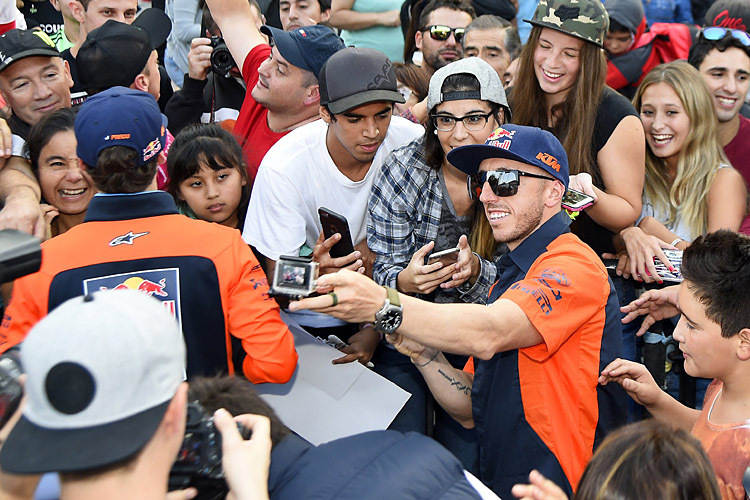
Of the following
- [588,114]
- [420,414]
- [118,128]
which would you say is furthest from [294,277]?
[588,114]

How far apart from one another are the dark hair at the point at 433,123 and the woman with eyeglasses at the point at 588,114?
0.47 metres

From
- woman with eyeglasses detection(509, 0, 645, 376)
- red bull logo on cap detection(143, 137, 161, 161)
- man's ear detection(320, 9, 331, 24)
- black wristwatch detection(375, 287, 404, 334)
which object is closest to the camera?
black wristwatch detection(375, 287, 404, 334)

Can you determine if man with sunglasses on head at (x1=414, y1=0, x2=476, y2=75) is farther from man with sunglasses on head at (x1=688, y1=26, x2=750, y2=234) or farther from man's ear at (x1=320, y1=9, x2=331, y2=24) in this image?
man with sunglasses on head at (x1=688, y1=26, x2=750, y2=234)

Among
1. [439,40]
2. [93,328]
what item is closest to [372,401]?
[93,328]

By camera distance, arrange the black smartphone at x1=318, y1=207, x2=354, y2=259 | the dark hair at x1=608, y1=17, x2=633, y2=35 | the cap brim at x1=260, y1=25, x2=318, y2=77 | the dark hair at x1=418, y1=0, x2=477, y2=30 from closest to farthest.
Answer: the black smartphone at x1=318, y1=207, x2=354, y2=259
the cap brim at x1=260, y1=25, x2=318, y2=77
the dark hair at x1=608, y1=17, x2=633, y2=35
the dark hair at x1=418, y1=0, x2=477, y2=30

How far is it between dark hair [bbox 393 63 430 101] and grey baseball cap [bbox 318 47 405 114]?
161cm

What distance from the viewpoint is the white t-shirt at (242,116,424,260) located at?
3697mm

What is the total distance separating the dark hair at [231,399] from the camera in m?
1.92

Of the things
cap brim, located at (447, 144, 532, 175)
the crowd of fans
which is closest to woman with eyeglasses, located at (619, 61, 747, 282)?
the crowd of fans

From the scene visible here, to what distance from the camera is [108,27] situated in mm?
4656

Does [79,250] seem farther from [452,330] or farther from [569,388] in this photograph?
[569,388]

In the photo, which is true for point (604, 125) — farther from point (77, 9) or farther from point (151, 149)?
point (77, 9)

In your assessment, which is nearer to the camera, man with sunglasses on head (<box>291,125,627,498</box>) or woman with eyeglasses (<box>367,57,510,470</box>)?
man with sunglasses on head (<box>291,125,627,498</box>)

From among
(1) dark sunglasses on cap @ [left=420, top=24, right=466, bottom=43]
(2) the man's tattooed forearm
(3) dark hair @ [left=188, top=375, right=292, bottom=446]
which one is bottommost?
(2) the man's tattooed forearm
